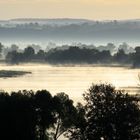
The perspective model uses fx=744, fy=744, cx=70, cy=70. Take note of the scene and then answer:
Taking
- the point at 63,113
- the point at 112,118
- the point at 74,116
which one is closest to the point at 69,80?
the point at 63,113

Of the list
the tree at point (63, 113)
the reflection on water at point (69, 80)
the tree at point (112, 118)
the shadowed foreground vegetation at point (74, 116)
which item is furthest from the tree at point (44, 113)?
the reflection on water at point (69, 80)

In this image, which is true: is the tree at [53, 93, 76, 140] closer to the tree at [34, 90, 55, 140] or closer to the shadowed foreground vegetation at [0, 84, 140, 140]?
the shadowed foreground vegetation at [0, 84, 140, 140]

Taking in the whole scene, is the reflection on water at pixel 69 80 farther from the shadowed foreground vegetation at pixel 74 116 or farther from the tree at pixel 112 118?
the tree at pixel 112 118

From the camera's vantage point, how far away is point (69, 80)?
413 feet

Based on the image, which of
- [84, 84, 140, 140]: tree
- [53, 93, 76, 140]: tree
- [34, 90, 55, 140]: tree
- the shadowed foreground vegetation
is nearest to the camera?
[84, 84, 140, 140]: tree

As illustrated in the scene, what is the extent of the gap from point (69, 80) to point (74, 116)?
257 feet

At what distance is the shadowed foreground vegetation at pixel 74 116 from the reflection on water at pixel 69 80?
41.1 m

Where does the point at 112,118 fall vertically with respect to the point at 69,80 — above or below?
above

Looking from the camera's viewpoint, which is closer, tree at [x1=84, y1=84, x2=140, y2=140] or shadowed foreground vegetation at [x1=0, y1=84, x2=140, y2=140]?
tree at [x1=84, y1=84, x2=140, y2=140]

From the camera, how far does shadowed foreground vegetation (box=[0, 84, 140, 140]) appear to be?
39.2 meters

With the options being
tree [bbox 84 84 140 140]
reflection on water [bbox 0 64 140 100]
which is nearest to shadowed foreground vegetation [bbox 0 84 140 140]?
tree [bbox 84 84 140 140]

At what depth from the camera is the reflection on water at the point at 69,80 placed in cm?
10844

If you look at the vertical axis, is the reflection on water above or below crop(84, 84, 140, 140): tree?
below

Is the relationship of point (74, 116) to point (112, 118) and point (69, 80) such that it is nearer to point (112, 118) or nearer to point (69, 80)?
point (112, 118)
